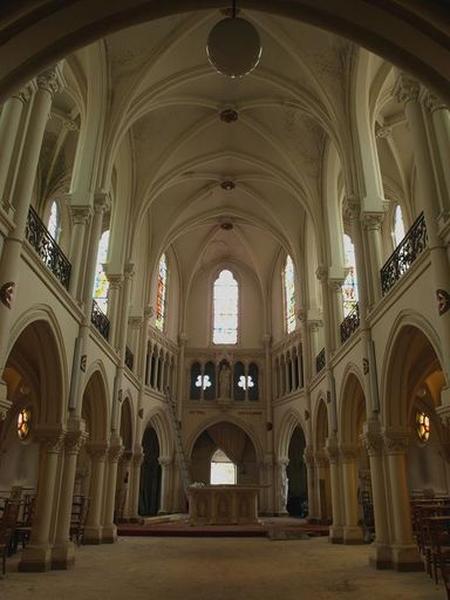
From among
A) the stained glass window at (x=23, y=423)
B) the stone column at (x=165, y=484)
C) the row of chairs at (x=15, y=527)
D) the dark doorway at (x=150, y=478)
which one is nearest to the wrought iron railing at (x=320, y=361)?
the row of chairs at (x=15, y=527)

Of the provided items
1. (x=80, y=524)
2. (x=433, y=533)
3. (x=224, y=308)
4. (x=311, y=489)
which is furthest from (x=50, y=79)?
(x=224, y=308)

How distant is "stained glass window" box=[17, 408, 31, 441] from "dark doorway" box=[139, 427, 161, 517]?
9171 millimetres

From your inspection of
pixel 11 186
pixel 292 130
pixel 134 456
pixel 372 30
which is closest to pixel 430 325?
pixel 372 30

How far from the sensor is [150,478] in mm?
28203

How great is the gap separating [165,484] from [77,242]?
16598 mm

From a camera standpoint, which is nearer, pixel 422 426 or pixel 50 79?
pixel 50 79

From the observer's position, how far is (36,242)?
10.5 meters

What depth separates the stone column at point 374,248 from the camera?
13048 millimetres

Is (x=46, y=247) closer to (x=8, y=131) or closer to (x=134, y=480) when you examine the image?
(x=8, y=131)

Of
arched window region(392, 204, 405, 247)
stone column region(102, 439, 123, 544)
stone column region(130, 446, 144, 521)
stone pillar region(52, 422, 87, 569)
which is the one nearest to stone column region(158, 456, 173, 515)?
stone column region(130, 446, 144, 521)

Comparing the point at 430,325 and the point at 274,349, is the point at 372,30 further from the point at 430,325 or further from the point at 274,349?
the point at 274,349

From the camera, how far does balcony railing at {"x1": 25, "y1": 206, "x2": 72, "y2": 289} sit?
1037cm

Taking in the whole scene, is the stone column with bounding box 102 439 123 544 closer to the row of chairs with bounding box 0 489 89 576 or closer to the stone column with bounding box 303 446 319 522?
the row of chairs with bounding box 0 489 89 576

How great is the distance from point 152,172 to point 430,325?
1325cm
